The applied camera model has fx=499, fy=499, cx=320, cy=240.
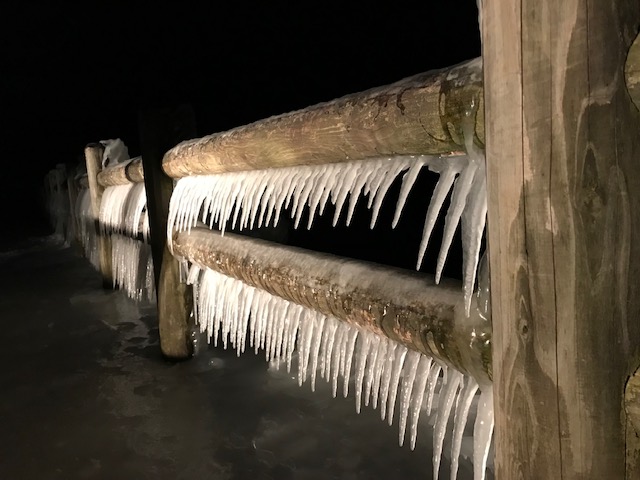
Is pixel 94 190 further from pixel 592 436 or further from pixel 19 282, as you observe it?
pixel 592 436

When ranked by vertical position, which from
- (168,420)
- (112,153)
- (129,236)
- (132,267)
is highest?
(112,153)

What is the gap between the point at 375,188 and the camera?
1.64m

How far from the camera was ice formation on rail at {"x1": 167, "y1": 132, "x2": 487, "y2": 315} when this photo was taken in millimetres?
1233

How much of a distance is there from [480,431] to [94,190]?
632cm

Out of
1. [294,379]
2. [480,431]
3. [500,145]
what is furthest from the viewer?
[294,379]

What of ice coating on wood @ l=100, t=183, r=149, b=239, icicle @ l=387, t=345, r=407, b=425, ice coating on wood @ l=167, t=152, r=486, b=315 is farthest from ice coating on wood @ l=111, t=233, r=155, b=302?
icicle @ l=387, t=345, r=407, b=425

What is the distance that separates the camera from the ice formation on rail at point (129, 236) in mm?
4961

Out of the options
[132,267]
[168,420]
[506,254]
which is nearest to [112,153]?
[132,267]

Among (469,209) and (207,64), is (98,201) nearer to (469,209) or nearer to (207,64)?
(469,209)

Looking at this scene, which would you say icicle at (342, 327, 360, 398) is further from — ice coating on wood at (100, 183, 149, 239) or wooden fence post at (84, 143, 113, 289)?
wooden fence post at (84, 143, 113, 289)

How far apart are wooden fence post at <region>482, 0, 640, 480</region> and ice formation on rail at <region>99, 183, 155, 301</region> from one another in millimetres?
4173

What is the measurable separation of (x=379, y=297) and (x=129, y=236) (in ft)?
14.2

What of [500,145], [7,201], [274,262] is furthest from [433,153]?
[7,201]

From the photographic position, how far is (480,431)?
1311mm
